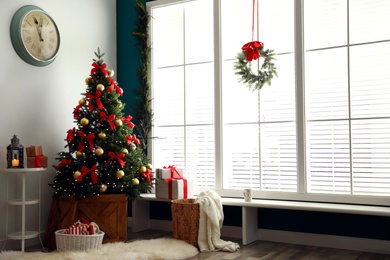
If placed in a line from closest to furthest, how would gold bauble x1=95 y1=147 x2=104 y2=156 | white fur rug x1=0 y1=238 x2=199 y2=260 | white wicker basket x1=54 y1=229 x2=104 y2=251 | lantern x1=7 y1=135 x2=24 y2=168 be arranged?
white fur rug x1=0 y1=238 x2=199 y2=260, white wicker basket x1=54 y1=229 x2=104 y2=251, lantern x1=7 y1=135 x2=24 y2=168, gold bauble x1=95 y1=147 x2=104 y2=156

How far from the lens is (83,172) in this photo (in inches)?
170

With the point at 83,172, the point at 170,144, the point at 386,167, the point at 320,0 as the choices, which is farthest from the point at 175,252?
the point at 320,0

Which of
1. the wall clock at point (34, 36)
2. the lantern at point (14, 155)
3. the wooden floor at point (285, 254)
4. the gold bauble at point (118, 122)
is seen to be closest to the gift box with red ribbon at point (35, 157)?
the lantern at point (14, 155)

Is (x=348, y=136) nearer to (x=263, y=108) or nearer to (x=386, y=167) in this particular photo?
(x=386, y=167)

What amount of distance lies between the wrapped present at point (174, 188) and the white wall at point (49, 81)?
45.5 inches

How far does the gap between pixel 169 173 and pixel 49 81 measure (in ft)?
5.26

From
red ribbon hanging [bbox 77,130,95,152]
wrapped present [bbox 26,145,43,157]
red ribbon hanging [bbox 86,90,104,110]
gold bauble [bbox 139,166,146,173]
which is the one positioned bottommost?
gold bauble [bbox 139,166,146,173]

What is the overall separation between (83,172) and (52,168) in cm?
69

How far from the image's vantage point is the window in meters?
4.20

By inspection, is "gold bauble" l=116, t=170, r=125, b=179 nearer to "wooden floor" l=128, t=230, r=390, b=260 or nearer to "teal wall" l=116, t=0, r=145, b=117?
"wooden floor" l=128, t=230, r=390, b=260

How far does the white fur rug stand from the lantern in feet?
2.53

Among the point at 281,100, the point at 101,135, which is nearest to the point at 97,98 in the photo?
the point at 101,135

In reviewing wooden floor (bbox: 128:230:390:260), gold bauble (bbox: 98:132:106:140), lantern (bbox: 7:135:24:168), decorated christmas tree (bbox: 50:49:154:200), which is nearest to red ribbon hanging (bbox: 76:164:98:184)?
decorated christmas tree (bbox: 50:49:154:200)

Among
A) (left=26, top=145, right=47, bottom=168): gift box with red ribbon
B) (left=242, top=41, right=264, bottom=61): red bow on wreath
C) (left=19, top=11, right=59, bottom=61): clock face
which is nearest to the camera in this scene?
(left=26, top=145, right=47, bottom=168): gift box with red ribbon
